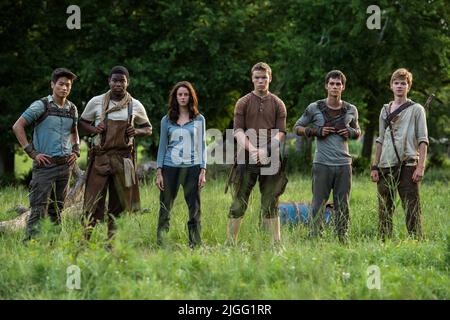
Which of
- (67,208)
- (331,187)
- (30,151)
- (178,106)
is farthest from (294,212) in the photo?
(30,151)

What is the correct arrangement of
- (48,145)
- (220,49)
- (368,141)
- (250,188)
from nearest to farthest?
(48,145), (250,188), (220,49), (368,141)

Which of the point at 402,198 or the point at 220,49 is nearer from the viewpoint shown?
the point at 402,198

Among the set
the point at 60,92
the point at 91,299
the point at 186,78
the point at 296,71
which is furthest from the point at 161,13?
the point at 91,299

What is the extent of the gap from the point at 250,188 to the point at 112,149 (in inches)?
62.8

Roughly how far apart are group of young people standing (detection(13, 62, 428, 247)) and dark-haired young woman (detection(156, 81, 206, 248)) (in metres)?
0.01

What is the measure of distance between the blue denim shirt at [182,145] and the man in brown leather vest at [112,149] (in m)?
0.32

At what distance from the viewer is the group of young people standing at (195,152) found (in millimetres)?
6723

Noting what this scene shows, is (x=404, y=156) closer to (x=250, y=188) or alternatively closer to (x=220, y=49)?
(x=250, y=188)

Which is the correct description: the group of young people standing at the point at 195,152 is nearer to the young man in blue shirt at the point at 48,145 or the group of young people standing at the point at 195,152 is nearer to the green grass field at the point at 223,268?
the young man in blue shirt at the point at 48,145

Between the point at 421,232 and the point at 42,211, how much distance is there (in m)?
4.27

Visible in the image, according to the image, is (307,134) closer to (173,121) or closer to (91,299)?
(173,121)

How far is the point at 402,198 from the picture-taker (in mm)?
7066

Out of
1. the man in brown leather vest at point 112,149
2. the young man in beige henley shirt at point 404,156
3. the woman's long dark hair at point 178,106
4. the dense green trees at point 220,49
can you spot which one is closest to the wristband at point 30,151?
the man in brown leather vest at point 112,149

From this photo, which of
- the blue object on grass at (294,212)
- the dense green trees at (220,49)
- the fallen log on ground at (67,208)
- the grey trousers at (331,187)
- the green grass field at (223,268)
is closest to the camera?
the green grass field at (223,268)
